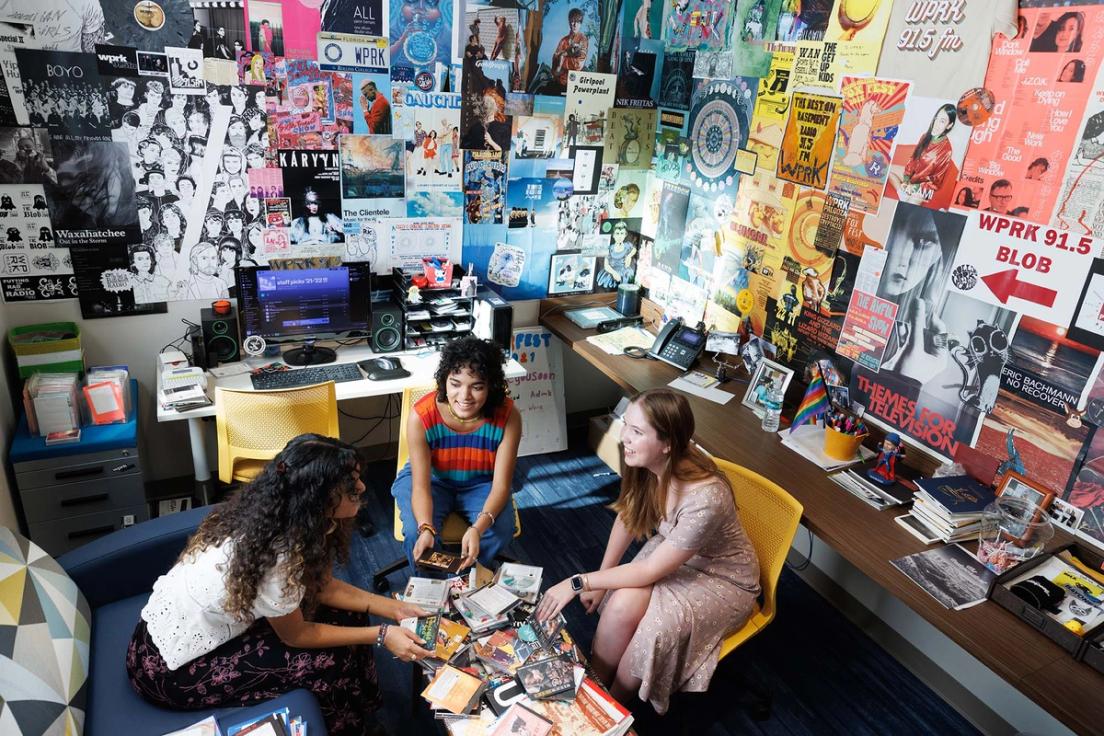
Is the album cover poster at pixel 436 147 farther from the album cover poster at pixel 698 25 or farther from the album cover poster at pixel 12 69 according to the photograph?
Result: the album cover poster at pixel 12 69

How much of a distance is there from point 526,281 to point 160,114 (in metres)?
1.87

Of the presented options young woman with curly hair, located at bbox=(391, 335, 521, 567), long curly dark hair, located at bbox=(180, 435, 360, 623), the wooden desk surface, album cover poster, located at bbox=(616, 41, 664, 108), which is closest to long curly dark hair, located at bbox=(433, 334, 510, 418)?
young woman with curly hair, located at bbox=(391, 335, 521, 567)

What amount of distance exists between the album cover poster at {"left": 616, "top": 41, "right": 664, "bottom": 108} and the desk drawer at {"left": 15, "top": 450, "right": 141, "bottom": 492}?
2824mm

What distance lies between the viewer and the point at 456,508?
2.82 metres

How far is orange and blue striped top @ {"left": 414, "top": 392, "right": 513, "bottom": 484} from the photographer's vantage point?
271cm

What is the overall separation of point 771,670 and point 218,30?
10.9ft

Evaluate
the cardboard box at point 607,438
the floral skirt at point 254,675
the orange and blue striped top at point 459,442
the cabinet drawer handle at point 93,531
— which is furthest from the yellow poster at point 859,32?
the cabinet drawer handle at point 93,531

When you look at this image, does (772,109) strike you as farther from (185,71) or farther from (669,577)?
(185,71)

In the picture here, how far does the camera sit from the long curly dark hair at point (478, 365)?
8.46 feet

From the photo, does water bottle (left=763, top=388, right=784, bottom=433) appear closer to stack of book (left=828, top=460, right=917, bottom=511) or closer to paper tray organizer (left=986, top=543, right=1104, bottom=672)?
stack of book (left=828, top=460, right=917, bottom=511)

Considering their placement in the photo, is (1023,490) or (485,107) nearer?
(1023,490)

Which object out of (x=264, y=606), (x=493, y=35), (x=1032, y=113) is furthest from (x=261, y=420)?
(x=1032, y=113)

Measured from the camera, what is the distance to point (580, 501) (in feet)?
12.3

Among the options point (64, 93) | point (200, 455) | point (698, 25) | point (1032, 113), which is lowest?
point (200, 455)
